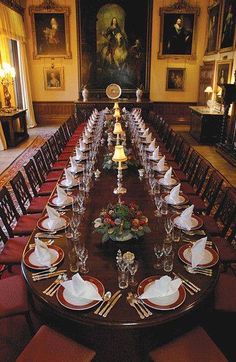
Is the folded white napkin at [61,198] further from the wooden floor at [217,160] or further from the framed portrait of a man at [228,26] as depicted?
the framed portrait of a man at [228,26]

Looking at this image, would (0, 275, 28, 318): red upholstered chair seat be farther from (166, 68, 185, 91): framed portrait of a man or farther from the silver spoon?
(166, 68, 185, 91): framed portrait of a man

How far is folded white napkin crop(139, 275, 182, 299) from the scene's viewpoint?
2.15 metres

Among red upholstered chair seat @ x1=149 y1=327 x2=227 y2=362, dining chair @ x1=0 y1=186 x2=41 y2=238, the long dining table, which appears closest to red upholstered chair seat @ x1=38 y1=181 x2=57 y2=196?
dining chair @ x1=0 y1=186 x2=41 y2=238

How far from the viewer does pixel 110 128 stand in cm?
719

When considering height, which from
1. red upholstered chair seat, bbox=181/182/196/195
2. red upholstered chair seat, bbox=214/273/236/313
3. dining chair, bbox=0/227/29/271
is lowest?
red upholstered chair seat, bbox=214/273/236/313

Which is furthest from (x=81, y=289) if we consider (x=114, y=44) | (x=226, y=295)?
(x=114, y=44)

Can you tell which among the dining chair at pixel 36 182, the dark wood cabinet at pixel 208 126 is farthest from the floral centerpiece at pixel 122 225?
the dark wood cabinet at pixel 208 126

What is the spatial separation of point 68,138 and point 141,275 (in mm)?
6069

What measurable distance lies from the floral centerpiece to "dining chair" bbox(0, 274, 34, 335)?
2.66 ft

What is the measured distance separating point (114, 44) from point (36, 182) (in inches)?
361

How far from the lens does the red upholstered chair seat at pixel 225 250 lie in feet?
10.3

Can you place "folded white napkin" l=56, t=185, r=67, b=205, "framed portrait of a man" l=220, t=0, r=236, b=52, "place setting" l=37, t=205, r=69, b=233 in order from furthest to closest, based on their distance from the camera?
"framed portrait of a man" l=220, t=0, r=236, b=52
"folded white napkin" l=56, t=185, r=67, b=205
"place setting" l=37, t=205, r=69, b=233

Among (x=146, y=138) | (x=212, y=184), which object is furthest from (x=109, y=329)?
(x=146, y=138)

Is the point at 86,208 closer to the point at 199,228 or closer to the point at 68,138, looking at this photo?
the point at 199,228
